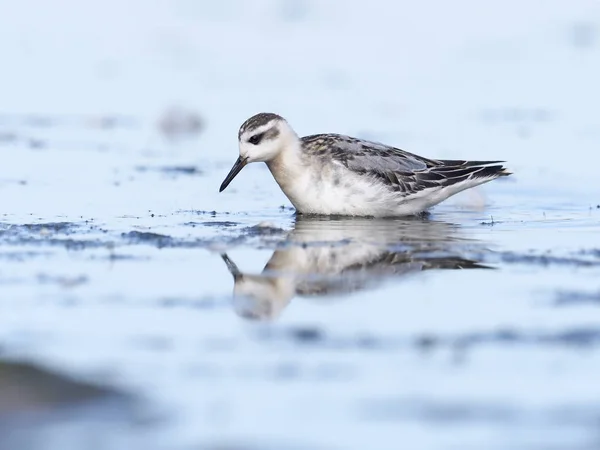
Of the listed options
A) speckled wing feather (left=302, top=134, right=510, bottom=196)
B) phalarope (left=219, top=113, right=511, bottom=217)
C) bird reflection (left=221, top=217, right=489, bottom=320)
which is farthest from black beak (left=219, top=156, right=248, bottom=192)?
bird reflection (left=221, top=217, right=489, bottom=320)

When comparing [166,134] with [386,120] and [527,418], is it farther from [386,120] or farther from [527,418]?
[527,418]

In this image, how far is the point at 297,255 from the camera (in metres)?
10.4

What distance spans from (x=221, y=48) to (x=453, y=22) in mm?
4563

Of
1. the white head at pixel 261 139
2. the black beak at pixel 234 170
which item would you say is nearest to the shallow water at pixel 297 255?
the black beak at pixel 234 170

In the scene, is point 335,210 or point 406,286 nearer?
point 406,286

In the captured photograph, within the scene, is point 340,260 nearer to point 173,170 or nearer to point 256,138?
point 256,138

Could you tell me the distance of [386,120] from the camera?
19.2 meters

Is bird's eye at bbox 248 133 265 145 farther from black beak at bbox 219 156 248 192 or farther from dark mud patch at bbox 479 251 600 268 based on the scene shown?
dark mud patch at bbox 479 251 600 268

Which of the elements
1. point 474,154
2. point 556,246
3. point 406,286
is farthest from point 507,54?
point 406,286

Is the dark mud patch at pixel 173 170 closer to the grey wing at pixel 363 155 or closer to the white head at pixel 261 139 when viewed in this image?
the white head at pixel 261 139

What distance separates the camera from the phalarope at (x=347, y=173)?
1298 centimetres

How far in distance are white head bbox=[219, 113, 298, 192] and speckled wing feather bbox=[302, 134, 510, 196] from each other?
0.27 m

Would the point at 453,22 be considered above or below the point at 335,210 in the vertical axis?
above

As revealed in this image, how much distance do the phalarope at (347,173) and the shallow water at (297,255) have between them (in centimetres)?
30
